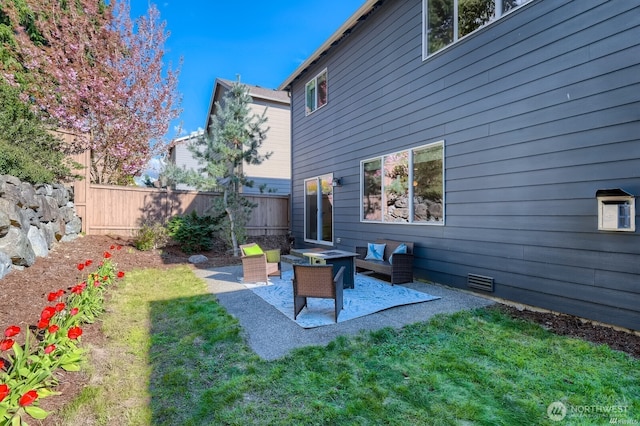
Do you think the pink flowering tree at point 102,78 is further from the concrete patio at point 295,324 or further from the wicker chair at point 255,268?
the concrete patio at point 295,324

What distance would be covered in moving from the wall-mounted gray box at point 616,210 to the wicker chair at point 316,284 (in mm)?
2947

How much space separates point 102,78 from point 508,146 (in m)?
11.9

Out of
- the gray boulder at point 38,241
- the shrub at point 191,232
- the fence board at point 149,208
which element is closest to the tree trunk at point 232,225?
the shrub at point 191,232

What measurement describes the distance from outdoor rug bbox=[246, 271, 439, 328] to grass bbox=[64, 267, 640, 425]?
2.42 feet

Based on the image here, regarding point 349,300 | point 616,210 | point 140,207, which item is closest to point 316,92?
point 140,207

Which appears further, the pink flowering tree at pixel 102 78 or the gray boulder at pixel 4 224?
the pink flowering tree at pixel 102 78

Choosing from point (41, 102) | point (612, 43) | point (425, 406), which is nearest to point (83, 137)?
point (41, 102)

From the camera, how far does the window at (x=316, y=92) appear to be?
29.2 feet

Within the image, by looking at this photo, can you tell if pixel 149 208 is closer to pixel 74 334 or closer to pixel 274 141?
pixel 274 141

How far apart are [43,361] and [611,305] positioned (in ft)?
17.1

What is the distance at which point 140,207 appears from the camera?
9547mm

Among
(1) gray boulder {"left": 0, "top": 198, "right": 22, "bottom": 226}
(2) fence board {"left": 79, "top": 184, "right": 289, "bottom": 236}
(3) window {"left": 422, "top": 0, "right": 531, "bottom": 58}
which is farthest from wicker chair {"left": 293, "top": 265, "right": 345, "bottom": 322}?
(2) fence board {"left": 79, "top": 184, "right": 289, "bottom": 236}

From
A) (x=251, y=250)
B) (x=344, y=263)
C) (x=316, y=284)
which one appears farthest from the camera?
(x=251, y=250)

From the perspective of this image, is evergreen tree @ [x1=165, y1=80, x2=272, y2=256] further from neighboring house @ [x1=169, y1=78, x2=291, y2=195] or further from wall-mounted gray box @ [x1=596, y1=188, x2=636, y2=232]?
wall-mounted gray box @ [x1=596, y1=188, x2=636, y2=232]
